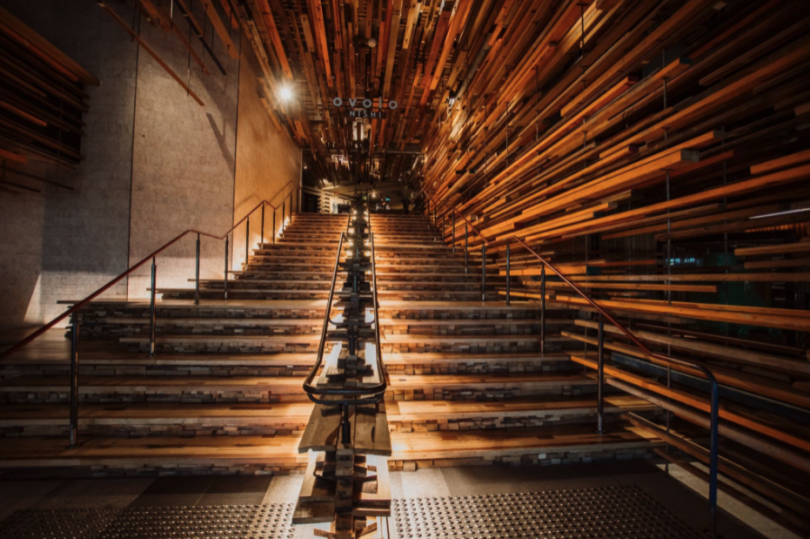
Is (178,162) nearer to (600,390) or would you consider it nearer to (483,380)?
(483,380)

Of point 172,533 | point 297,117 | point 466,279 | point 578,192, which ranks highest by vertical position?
point 297,117

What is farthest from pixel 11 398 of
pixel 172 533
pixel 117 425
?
pixel 172 533

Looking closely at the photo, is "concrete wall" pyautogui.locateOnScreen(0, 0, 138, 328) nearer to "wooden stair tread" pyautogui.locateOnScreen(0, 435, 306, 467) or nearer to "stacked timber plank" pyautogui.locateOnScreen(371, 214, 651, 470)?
"wooden stair tread" pyautogui.locateOnScreen(0, 435, 306, 467)

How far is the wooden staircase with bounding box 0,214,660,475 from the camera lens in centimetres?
240

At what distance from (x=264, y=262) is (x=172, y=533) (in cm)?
502

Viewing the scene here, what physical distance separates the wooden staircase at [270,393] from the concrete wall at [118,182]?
1929 mm

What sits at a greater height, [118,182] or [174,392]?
[118,182]

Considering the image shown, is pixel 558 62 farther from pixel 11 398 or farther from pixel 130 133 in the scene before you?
pixel 130 133

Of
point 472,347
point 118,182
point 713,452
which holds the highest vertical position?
point 118,182

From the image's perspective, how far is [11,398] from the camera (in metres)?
2.79

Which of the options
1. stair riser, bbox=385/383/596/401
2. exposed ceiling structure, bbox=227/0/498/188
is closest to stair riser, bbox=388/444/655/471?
stair riser, bbox=385/383/596/401

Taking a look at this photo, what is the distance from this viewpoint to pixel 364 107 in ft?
24.1

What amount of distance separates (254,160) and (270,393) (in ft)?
20.8

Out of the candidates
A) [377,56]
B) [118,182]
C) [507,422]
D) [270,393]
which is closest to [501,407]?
[507,422]
